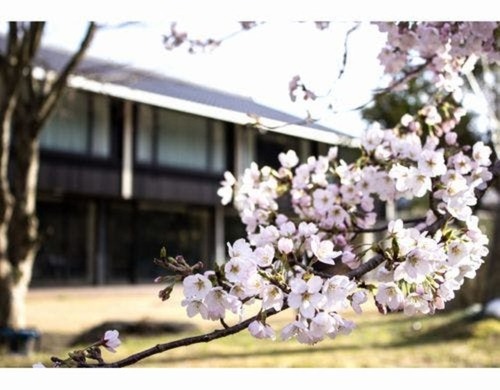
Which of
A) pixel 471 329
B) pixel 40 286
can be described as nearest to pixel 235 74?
pixel 471 329

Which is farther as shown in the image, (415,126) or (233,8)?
(233,8)

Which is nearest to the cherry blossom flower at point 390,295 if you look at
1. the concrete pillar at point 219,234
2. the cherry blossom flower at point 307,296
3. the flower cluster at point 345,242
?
the flower cluster at point 345,242

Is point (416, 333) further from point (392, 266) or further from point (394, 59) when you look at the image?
point (392, 266)

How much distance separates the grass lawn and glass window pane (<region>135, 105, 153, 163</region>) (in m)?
2.26

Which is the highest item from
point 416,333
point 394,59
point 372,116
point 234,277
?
point 372,116

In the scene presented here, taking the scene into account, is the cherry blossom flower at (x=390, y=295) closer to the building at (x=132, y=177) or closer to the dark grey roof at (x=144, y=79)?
the dark grey roof at (x=144, y=79)

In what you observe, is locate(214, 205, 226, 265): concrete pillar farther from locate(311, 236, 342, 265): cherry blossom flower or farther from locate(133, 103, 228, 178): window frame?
locate(311, 236, 342, 265): cherry blossom flower

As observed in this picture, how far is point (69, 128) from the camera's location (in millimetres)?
7078

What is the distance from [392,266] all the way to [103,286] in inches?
256

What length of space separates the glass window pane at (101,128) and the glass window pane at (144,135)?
0.35 meters

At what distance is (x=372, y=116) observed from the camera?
552 centimetres

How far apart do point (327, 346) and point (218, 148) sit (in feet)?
15.6

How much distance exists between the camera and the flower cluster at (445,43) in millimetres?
1438

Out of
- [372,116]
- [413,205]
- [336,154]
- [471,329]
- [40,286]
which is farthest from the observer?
[413,205]
